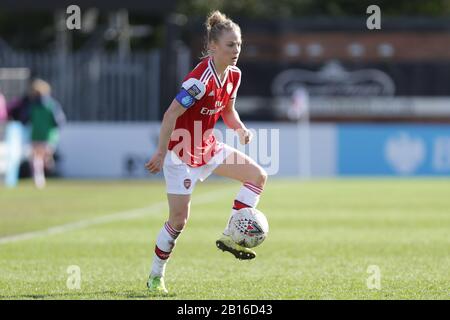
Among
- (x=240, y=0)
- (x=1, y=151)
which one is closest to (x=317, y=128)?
(x=1, y=151)

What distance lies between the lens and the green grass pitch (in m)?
9.34

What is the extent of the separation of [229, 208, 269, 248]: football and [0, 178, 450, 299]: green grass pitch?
39 centimetres

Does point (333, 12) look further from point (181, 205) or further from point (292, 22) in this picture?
point (181, 205)

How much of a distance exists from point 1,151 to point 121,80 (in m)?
6.47

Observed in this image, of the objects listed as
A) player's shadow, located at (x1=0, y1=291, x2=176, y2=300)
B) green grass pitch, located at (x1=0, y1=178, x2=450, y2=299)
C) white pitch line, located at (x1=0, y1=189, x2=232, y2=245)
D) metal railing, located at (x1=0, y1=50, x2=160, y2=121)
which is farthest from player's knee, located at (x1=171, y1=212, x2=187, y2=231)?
metal railing, located at (x1=0, y1=50, x2=160, y2=121)

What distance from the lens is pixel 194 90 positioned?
29.5 ft

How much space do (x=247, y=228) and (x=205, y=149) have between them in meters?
0.72

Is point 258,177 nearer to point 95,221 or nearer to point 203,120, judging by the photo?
point 203,120

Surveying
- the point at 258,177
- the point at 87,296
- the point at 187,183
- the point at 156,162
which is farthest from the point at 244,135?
the point at 87,296

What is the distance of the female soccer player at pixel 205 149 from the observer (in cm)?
917

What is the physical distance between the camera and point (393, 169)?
32.1 meters

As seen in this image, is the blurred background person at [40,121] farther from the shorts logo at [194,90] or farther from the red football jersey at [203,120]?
the shorts logo at [194,90]

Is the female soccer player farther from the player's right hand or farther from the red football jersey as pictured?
the player's right hand
